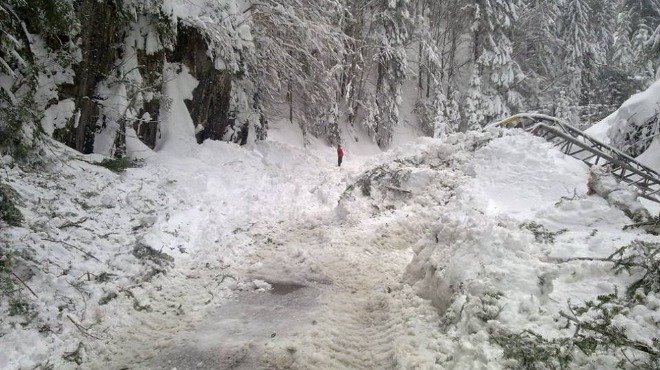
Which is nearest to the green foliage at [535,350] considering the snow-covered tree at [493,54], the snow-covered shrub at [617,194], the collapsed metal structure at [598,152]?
the snow-covered shrub at [617,194]

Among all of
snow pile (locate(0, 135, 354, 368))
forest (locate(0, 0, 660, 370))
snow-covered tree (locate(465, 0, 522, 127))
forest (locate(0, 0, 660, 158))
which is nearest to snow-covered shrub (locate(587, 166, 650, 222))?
forest (locate(0, 0, 660, 370))

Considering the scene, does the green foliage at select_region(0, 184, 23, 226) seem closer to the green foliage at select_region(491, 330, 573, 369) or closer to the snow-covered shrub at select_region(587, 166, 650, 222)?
the green foliage at select_region(491, 330, 573, 369)

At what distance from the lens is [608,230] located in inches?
212

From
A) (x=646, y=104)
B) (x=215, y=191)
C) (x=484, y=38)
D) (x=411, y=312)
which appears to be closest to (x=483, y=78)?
(x=484, y=38)

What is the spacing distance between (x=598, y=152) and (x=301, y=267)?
24.8 feet

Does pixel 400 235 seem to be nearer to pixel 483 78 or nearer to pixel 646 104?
pixel 646 104

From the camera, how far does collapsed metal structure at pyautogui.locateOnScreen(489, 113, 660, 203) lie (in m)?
9.68

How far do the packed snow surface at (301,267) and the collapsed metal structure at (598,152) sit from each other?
1.03 metres

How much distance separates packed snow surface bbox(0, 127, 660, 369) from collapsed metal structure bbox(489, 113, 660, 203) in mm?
1032

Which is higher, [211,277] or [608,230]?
[608,230]

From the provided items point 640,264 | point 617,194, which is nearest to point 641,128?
point 617,194

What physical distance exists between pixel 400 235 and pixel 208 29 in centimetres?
778

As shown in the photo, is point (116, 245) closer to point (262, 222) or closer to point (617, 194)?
point (262, 222)

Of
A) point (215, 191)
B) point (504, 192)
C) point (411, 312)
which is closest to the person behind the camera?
point (411, 312)
